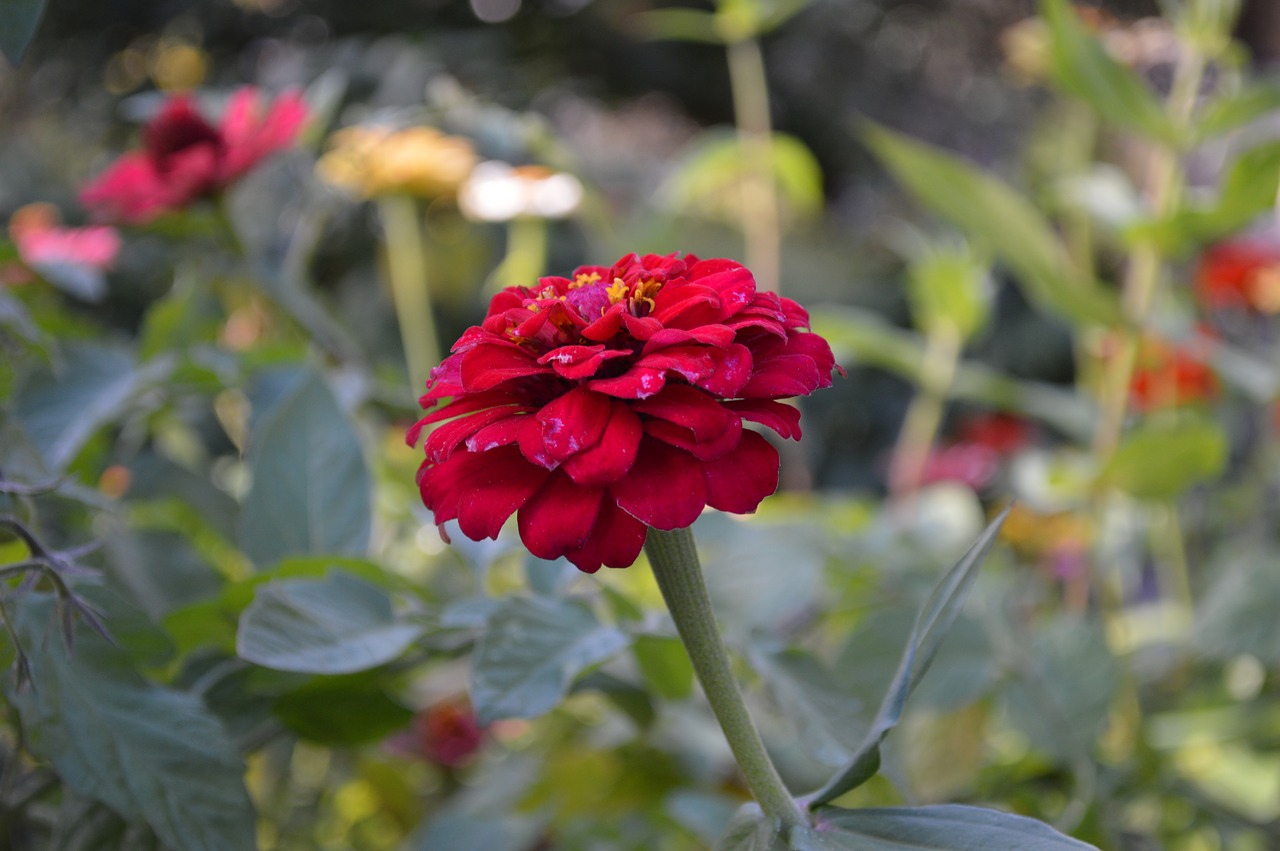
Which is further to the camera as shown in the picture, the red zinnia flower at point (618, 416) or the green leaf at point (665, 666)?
the green leaf at point (665, 666)

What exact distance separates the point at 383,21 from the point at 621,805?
2.03 m

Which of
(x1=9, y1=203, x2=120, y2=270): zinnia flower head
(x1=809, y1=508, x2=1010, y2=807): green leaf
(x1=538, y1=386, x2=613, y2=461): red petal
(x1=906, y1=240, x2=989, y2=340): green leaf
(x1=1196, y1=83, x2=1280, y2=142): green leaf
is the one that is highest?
(x1=538, y1=386, x2=613, y2=461): red petal

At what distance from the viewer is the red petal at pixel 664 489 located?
0.19 metres

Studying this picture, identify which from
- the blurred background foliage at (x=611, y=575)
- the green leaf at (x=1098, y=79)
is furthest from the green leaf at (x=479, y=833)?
the green leaf at (x=1098, y=79)

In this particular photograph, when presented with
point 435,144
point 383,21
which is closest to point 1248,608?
point 435,144

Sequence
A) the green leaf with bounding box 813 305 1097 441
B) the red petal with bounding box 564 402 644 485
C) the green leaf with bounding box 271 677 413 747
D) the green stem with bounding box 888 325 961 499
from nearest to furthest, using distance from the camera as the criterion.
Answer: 1. the red petal with bounding box 564 402 644 485
2. the green leaf with bounding box 271 677 413 747
3. the green leaf with bounding box 813 305 1097 441
4. the green stem with bounding box 888 325 961 499

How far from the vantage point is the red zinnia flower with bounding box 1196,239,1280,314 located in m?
0.76

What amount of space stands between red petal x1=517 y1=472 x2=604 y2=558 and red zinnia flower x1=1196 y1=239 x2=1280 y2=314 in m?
0.74

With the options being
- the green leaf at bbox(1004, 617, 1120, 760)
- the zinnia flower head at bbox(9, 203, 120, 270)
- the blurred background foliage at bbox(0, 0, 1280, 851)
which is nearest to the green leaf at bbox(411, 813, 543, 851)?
the blurred background foliage at bbox(0, 0, 1280, 851)

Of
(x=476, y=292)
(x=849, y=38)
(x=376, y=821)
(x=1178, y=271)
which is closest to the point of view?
(x=376, y=821)

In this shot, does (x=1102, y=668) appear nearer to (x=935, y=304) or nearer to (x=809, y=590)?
(x=809, y=590)

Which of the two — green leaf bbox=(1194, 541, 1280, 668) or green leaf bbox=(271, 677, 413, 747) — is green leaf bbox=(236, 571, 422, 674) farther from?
green leaf bbox=(1194, 541, 1280, 668)

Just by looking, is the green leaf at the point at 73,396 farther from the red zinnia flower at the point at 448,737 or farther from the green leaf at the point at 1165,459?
the green leaf at the point at 1165,459

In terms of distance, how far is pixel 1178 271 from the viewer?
43.1 inches
